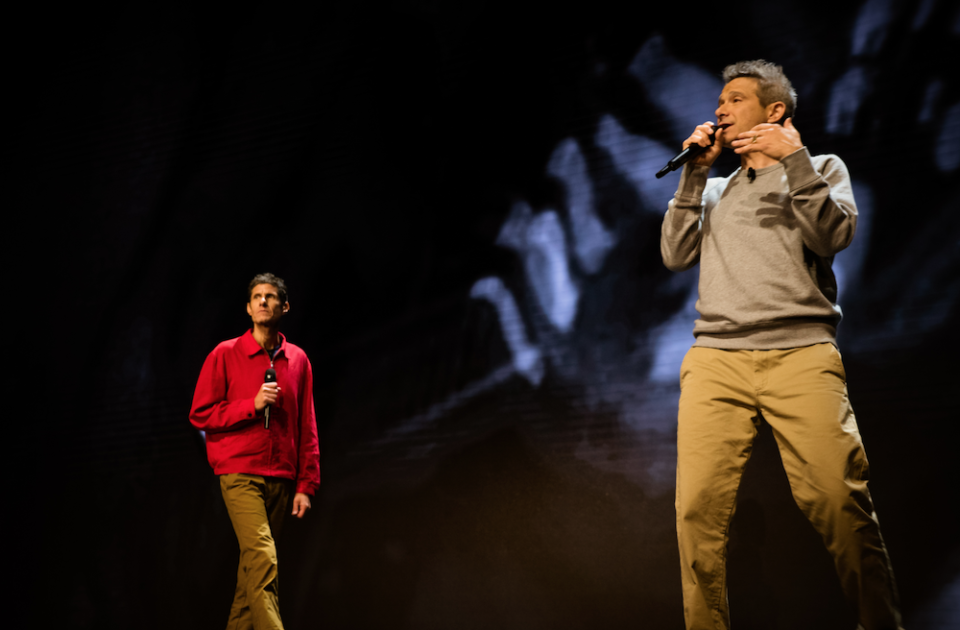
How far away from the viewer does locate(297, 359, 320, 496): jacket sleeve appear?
107 inches

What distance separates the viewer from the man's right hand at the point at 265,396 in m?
2.53

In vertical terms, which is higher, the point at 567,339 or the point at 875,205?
the point at 875,205

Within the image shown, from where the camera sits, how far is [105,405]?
3.78 meters

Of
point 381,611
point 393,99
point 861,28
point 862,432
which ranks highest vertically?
point 393,99

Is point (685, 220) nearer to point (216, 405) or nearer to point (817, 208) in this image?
point (817, 208)

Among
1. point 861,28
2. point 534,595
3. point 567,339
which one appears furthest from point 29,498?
point 861,28

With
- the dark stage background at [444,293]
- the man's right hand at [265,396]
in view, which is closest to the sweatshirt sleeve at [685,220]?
the dark stage background at [444,293]

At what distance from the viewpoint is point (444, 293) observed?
11.0 ft

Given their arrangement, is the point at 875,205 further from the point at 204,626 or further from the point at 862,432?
the point at 204,626

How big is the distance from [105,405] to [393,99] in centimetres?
220

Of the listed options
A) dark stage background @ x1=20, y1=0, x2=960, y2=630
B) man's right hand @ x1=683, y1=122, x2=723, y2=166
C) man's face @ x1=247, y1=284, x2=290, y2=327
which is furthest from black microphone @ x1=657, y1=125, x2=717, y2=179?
man's face @ x1=247, y1=284, x2=290, y2=327

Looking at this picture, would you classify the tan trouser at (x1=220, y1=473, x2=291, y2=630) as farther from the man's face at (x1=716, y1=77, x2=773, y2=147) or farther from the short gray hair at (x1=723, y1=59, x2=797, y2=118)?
the short gray hair at (x1=723, y1=59, x2=797, y2=118)

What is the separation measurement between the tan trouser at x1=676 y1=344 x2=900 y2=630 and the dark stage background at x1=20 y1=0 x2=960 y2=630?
1148 millimetres

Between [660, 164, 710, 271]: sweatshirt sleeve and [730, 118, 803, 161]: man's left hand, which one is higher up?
[730, 118, 803, 161]: man's left hand
